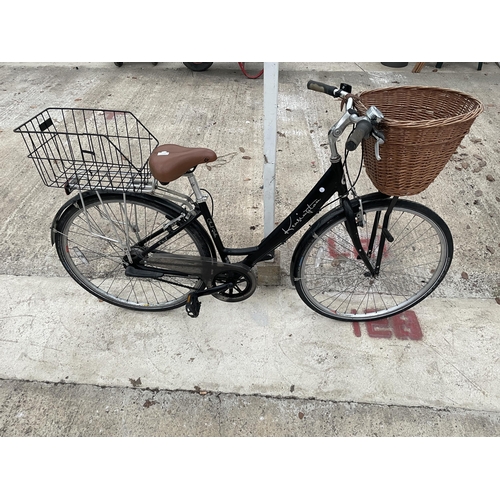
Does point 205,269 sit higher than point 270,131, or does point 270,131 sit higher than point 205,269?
point 270,131

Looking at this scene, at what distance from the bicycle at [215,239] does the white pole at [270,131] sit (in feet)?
0.74

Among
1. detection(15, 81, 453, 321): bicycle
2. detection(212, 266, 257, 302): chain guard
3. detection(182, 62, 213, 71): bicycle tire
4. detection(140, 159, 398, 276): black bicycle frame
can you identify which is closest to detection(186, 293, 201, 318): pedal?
detection(15, 81, 453, 321): bicycle

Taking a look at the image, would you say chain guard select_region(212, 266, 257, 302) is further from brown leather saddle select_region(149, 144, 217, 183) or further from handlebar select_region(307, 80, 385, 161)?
handlebar select_region(307, 80, 385, 161)

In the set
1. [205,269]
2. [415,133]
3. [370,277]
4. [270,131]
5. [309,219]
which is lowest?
[370,277]

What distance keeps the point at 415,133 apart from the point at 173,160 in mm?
1066

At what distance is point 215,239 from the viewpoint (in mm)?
2137

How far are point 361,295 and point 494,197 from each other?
1.68 metres

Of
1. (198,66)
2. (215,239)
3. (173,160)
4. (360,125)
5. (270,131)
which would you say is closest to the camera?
(360,125)

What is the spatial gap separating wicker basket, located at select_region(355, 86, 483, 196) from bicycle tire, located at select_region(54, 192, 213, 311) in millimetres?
999

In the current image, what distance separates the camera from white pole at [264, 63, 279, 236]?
183 centimetres

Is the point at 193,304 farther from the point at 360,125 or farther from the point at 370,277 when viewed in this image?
the point at 360,125

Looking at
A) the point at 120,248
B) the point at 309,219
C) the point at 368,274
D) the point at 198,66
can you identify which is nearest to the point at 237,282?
the point at 309,219

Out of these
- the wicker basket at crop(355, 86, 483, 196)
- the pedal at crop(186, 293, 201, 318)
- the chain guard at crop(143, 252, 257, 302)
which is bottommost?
the pedal at crop(186, 293, 201, 318)

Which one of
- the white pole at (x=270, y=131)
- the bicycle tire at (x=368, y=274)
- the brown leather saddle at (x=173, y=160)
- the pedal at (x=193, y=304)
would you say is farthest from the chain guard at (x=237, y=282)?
the brown leather saddle at (x=173, y=160)
